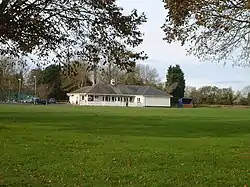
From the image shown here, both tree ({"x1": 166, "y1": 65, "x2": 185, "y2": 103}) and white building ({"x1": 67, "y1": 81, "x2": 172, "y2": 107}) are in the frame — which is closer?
white building ({"x1": 67, "y1": 81, "x2": 172, "y2": 107})

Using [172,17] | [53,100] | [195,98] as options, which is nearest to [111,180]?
[172,17]

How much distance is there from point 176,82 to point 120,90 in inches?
766

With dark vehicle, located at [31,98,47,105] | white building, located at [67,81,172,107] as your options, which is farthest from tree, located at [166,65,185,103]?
dark vehicle, located at [31,98,47,105]

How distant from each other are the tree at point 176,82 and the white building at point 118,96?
308 inches

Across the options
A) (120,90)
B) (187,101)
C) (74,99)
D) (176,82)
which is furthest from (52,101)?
(176,82)

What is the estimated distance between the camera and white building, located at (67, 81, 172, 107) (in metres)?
111

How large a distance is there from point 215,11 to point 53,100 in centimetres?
9971

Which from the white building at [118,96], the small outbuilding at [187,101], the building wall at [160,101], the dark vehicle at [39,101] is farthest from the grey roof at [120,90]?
the dark vehicle at [39,101]

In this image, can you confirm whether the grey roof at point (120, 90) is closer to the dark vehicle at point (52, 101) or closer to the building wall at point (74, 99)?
the building wall at point (74, 99)

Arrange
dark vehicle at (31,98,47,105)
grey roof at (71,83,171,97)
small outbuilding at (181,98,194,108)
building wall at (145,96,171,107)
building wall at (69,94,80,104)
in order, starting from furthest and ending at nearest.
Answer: building wall at (145,96,171,107)
building wall at (69,94,80,104)
small outbuilding at (181,98,194,108)
grey roof at (71,83,171,97)
dark vehicle at (31,98,47,105)

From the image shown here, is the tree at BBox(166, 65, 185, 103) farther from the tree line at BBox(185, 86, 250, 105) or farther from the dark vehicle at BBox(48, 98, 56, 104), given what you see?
the dark vehicle at BBox(48, 98, 56, 104)

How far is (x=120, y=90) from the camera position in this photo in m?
115

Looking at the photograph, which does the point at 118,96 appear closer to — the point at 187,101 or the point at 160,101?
the point at 160,101

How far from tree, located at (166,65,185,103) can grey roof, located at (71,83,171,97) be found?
754 centimetres
